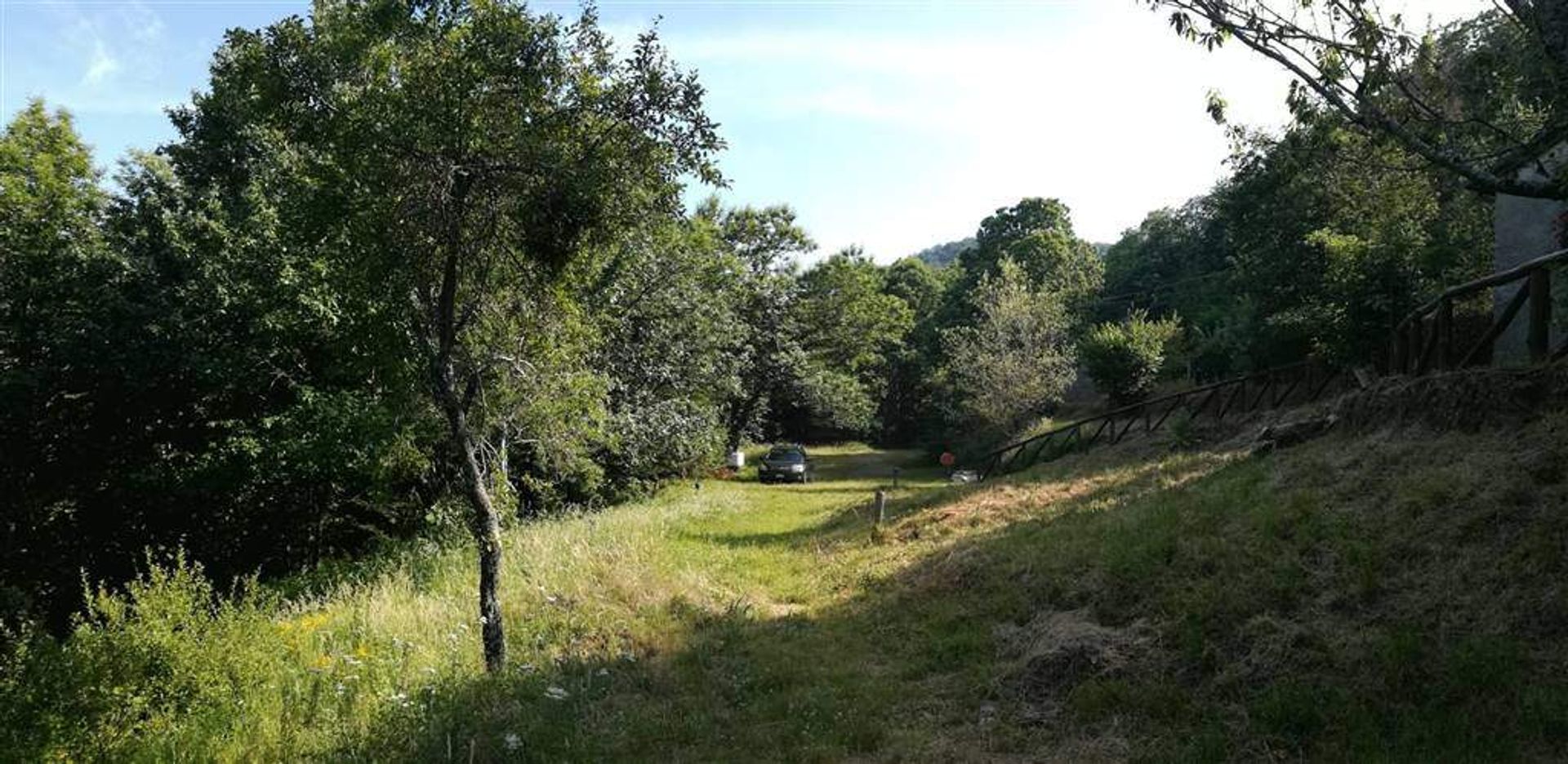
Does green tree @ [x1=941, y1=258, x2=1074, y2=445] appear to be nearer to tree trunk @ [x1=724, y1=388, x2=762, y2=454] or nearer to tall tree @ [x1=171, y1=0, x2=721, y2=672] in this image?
tree trunk @ [x1=724, y1=388, x2=762, y2=454]

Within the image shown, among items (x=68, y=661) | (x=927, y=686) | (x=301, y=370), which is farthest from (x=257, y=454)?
(x=927, y=686)

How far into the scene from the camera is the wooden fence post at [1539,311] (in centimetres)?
794

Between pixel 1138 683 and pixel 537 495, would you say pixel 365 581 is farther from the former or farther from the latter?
pixel 1138 683

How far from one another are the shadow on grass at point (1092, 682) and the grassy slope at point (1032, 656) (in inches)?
0.9

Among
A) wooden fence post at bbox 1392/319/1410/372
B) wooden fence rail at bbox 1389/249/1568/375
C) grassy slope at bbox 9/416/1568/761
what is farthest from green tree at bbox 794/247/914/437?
grassy slope at bbox 9/416/1568/761

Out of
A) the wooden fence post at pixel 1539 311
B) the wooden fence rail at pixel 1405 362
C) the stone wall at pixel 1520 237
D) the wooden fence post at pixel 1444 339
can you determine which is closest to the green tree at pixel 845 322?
the wooden fence rail at pixel 1405 362

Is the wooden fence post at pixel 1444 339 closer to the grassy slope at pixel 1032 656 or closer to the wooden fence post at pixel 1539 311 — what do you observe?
the wooden fence post at pixel 1539 311

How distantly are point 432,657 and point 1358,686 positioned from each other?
7006 mm

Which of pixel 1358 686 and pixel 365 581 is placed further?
pixel 365 581

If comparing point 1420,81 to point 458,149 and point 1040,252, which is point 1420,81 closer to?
point 458,149

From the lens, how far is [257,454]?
17.2m

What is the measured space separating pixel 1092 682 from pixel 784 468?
28991mm

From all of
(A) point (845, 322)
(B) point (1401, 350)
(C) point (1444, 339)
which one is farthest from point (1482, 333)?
(A) point (845, 322)

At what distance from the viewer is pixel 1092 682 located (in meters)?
6.13
